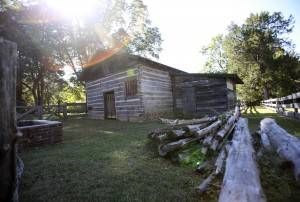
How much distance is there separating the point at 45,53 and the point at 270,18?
36.2m

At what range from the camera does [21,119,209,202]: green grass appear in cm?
355

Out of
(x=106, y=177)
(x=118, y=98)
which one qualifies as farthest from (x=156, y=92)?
(x=106, y=177)

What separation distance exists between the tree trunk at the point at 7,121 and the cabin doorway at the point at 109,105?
50.5 ft

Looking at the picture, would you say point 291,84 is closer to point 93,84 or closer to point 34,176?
point 93,84

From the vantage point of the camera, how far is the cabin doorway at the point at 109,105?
1811cm

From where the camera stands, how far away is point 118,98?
55.7 feet

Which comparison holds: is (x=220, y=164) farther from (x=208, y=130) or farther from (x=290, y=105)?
(x=290, y=105)

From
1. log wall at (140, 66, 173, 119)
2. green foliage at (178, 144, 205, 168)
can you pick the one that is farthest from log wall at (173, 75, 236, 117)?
green foliage at (178, 144, 205, 168)

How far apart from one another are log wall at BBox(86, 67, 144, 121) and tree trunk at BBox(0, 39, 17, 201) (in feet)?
40.1

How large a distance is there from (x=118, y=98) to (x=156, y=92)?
2.99 metres

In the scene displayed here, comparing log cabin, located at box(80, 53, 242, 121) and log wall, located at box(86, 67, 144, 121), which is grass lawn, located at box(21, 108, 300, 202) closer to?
log wall, located at box(86, 67, 144, 121)

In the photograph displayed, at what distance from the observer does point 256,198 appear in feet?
7.75

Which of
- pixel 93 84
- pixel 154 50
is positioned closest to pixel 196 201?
pixel 93 84

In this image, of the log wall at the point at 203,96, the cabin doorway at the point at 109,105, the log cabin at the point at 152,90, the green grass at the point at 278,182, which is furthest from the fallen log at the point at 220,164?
the cabin doorway at the point at 109,105
